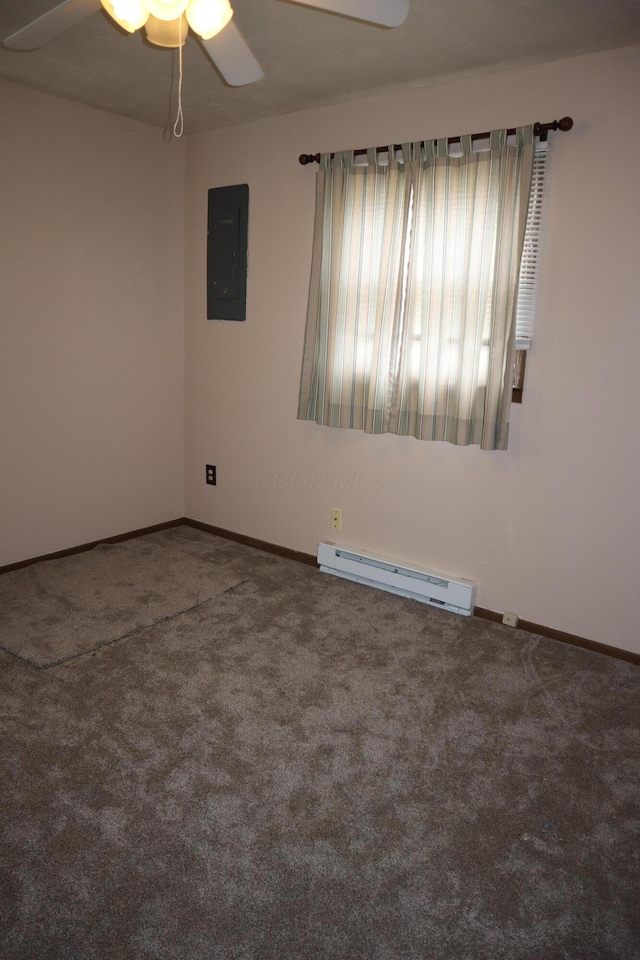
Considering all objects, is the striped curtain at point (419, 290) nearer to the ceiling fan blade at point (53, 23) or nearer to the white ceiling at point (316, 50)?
the white ceiling at point (316, 50)

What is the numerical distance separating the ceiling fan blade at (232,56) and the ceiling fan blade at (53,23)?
1.05 feet

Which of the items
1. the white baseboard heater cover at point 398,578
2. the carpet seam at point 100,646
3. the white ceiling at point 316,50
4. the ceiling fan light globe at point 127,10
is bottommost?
the carpet seam at point 100,646

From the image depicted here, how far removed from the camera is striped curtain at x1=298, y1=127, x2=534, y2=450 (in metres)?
2.78

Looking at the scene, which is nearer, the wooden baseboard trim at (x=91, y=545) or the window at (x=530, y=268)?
the window at (x=530, y=268)

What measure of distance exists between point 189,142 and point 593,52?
238 centimetres

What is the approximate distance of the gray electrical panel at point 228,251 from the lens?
373 centimetres

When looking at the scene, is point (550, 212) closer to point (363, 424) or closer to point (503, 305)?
point (503, 305)

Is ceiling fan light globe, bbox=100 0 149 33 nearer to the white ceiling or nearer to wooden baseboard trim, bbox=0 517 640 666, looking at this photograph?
the white ceiling

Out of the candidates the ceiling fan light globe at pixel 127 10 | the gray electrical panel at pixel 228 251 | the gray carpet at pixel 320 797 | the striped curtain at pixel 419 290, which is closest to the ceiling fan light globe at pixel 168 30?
the ceiling fan light globe at pixel 127 10

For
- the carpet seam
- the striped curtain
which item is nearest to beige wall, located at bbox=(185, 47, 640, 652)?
the striped curtain

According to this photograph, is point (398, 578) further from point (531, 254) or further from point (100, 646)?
point (531, 254)

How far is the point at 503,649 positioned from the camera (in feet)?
9.34

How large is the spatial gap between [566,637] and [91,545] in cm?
270

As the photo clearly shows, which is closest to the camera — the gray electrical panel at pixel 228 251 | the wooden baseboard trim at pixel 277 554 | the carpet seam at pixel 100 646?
the carpet seam at pixel 100 646
